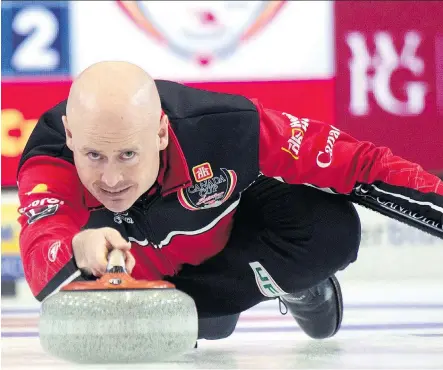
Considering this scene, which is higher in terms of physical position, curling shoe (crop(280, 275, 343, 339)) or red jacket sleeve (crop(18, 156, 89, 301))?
red jacket sleeve (crop(18, 156, 89, 301))

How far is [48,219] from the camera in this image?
213cm

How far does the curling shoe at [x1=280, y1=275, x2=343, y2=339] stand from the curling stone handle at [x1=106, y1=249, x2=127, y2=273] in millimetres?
1404

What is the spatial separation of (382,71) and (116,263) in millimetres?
3714

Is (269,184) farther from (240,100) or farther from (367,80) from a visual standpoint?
(367,80)

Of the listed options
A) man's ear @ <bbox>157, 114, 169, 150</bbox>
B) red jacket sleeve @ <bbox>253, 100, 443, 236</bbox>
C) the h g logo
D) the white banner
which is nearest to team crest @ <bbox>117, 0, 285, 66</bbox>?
the white banner

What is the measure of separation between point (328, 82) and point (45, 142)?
10.1ft

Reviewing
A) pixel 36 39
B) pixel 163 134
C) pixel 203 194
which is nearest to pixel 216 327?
pixel 203 194

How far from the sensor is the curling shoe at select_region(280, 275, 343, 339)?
3045mm

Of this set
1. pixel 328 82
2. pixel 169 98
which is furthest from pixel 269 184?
pixel 328 82

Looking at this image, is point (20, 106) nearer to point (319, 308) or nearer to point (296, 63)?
point (296, 63)

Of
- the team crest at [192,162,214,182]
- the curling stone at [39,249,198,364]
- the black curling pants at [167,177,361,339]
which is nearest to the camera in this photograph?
the curling stone at [39,249,198,364]

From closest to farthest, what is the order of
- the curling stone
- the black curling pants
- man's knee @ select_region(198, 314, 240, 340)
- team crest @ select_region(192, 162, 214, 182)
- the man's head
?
1. the curling stone
2. the man's head
3. team crest @ select_region(192, 162, 214, 182)
4. the black curling pants
5. man's knee @ select_region(198, 314, 240, 340)

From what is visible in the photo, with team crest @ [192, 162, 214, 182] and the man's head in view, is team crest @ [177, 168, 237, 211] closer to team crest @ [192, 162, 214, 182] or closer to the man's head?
team crest @ [192, 162, 214, 182]

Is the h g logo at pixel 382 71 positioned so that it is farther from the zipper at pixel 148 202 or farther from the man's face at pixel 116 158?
the man's face at pixel 116 158
